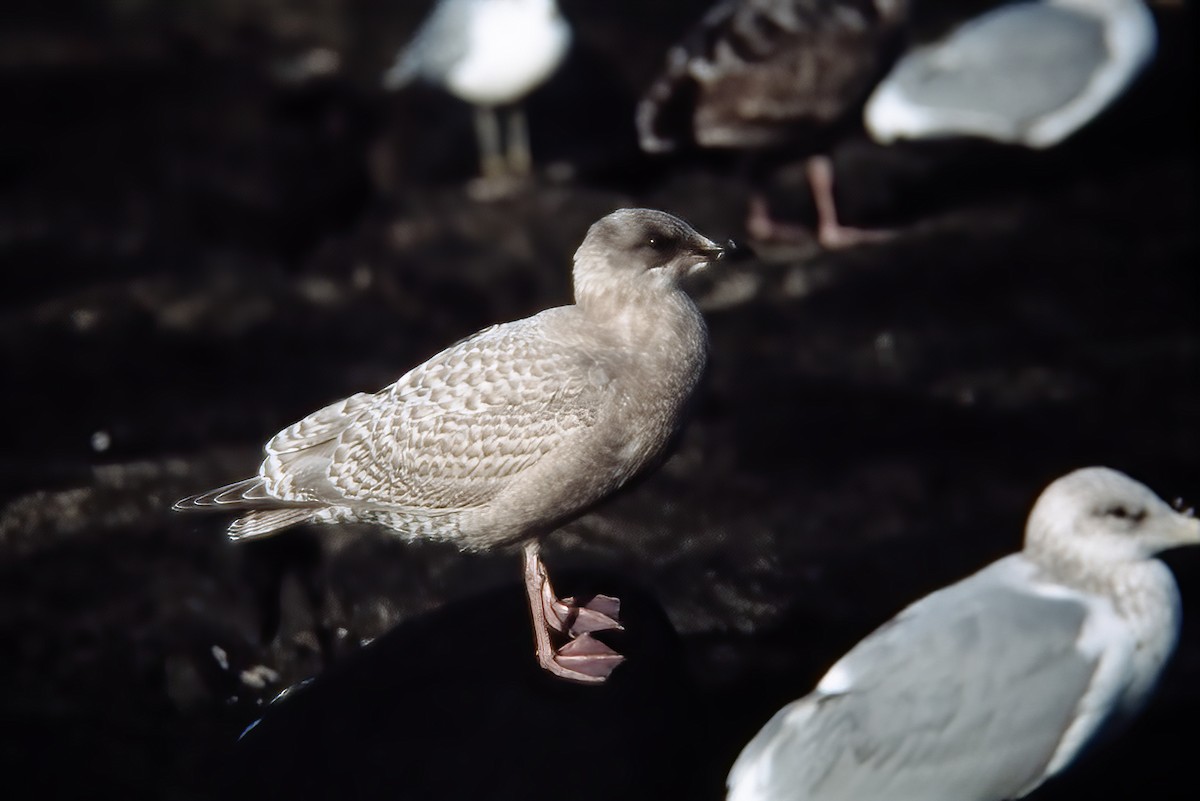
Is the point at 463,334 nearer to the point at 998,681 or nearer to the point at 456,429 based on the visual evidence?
the point at 456,429

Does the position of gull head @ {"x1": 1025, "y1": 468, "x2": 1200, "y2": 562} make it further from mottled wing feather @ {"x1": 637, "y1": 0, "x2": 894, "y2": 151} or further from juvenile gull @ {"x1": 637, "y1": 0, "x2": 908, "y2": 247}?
mottled wing feather @ {"x1": 637, "y1": 0, "x2": 894, "y2": 151}

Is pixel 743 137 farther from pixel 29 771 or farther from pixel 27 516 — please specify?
pixel 29 771

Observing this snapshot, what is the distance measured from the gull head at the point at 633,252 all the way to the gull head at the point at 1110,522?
3.62 feet

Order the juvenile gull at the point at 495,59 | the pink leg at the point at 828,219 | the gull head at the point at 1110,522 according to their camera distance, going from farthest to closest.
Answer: the juvenile gull at the point at 495,59
the pink leg at the point at 828,219
the gull head at the point at 1110,522

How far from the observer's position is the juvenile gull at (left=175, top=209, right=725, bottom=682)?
325 centimetres

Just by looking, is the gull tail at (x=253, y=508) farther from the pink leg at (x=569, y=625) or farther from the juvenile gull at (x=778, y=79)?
the juvenile gull at (x=778, y=79)

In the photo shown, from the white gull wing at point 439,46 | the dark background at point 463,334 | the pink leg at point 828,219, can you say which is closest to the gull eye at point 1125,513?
the dark background at point 463,334

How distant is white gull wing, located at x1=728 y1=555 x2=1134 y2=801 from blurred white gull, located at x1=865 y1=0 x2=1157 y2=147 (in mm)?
3865

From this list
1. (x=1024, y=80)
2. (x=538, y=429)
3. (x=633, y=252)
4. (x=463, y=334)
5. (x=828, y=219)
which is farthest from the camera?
(x=1024, y=80)

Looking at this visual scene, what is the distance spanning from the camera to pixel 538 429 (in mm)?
3238

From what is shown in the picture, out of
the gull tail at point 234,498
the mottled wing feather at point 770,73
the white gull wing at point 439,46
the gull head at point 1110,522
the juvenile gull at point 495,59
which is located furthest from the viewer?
the white gull wing at point 439,46

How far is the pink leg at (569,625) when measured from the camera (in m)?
3.40

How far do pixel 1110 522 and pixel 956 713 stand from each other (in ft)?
1.84

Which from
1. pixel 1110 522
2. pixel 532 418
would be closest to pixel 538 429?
pixel 532 418
